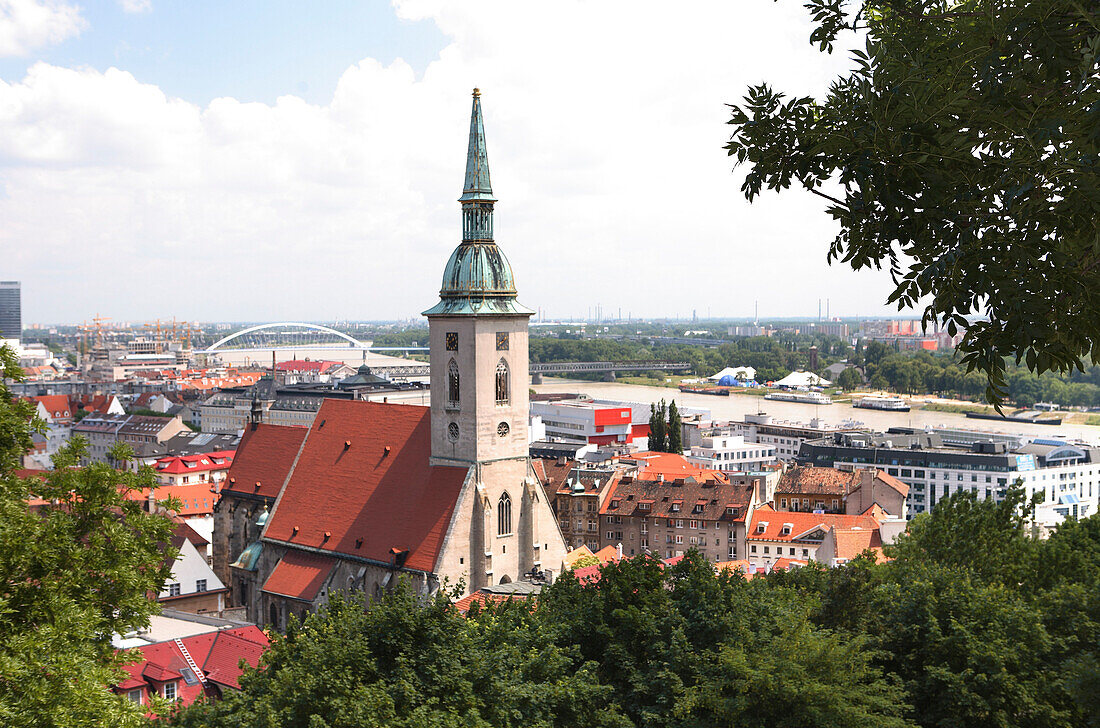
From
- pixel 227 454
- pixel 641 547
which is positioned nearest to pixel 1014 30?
pixel 641 547

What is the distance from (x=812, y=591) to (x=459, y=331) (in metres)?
17.0

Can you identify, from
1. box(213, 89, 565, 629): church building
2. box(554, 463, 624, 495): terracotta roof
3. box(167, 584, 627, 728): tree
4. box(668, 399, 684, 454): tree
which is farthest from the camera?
box(668, 399, 684, 454): tree

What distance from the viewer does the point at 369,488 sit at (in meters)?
42.5

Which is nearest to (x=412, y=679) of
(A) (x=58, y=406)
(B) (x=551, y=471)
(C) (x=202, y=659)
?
(C) (x=202, y=659)

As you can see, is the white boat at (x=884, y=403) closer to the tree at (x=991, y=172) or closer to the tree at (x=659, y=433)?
the tree at (x=659, y=433)

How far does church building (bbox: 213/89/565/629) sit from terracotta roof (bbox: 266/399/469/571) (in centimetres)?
6

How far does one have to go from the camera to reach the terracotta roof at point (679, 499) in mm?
64000

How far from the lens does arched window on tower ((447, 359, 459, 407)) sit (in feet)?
135

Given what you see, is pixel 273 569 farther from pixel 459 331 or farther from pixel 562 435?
pixel 562 435

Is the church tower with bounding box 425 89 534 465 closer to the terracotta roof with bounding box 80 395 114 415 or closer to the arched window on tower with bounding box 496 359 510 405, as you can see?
the arched window on tower with bounding box 496 359 510 405

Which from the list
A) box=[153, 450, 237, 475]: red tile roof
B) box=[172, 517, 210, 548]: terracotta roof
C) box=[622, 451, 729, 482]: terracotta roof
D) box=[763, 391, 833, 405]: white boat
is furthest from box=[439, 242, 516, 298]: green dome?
box=[763, 391, 833, 405]: white boat

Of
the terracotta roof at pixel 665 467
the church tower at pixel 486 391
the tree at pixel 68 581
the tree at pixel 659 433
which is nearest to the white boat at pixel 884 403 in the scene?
the tree at pixel 659 433

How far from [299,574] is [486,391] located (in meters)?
11.2

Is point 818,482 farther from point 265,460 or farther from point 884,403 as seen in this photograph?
point 884,403
